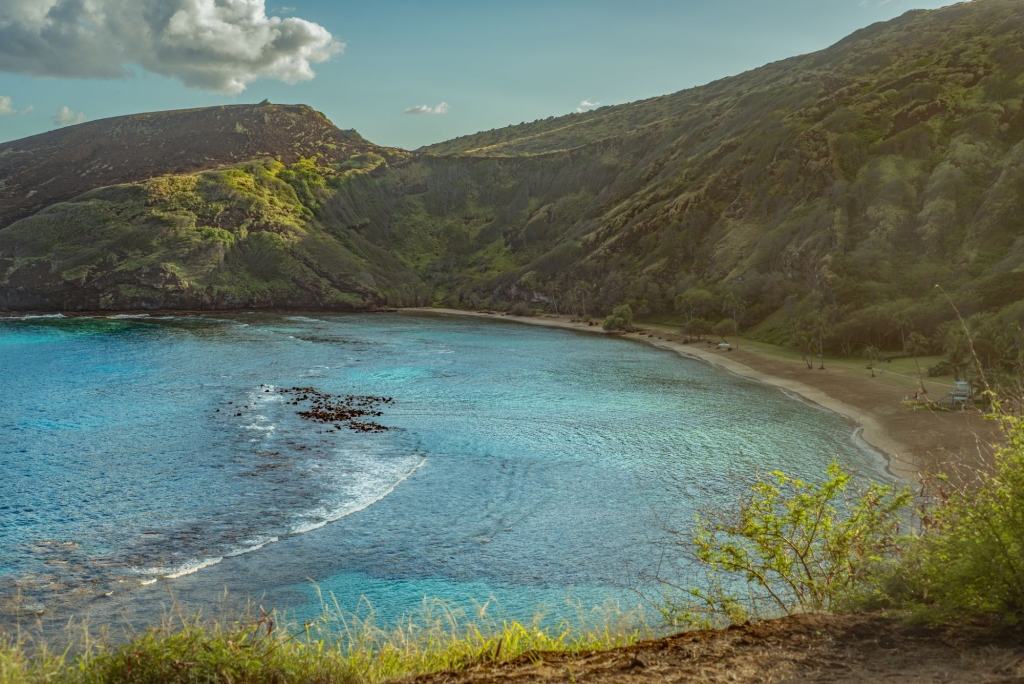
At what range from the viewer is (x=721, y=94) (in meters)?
200

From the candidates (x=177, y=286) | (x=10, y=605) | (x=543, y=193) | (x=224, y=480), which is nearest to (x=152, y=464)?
(x=224, y=480)

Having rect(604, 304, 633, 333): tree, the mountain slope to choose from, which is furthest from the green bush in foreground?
rect(604, 304, 633, 333): tree

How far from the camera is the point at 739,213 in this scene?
119625 mm

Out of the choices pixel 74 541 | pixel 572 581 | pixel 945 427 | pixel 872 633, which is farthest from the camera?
pixel 945 427

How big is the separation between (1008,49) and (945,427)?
91758 mm

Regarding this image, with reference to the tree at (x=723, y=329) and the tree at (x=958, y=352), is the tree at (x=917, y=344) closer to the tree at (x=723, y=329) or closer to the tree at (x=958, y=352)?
the tree at (x=958, y=352)

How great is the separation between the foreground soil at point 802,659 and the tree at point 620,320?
329 feet

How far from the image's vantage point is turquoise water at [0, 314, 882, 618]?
82.5 feet

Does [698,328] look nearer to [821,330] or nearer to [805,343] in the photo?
[805,343]

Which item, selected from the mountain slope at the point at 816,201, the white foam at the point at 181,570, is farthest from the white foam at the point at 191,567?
the mountain slope at the point at 816,201

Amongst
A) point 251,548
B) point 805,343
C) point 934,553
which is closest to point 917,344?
point 805,343

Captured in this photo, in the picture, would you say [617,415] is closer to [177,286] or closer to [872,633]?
[872,633]

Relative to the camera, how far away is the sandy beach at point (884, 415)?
1411 inches

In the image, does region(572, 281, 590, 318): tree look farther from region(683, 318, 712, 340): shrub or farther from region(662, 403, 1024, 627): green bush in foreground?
region(662, 403, 1024, 627): green bush in foreground
